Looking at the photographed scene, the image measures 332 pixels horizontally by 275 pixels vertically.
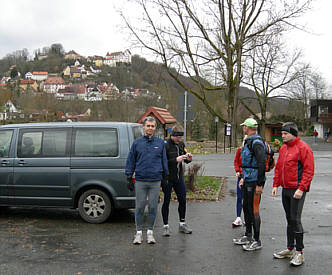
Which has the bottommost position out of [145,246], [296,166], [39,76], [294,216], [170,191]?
[145,246]

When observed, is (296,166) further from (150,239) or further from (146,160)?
(150,239)

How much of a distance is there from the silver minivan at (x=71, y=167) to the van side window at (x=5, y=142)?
24 mm

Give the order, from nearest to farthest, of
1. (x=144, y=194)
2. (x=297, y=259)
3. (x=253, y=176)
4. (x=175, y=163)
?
(x=297, y=259), (x=253, y=176), (x=144, y=194), (x=175, y=163)

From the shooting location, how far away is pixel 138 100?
5128 cm

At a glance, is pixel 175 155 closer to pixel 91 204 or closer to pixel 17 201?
pixel 91 204

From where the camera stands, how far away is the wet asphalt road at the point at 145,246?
15.7 feet

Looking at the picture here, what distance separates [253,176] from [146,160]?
159cm

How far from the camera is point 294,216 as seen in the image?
16.4 feet

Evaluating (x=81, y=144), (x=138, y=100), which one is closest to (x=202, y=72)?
(x=138, y=100)

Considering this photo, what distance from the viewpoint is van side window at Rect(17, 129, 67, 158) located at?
707cm

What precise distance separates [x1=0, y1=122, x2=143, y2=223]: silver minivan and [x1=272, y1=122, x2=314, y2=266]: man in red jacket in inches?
109

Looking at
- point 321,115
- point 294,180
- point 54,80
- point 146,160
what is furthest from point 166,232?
point 54,80

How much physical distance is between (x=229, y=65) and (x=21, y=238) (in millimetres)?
26952

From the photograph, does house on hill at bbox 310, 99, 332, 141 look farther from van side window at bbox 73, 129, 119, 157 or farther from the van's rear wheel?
the van's rear wheel
